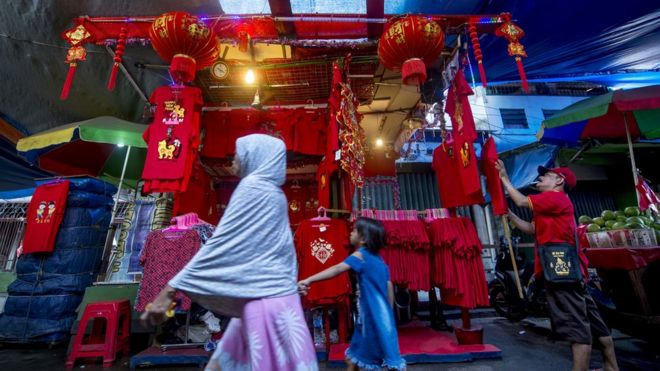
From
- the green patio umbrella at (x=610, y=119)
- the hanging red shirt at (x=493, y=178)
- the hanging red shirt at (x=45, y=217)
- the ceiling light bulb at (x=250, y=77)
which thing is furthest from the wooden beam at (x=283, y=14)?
the green patio umbrella at (x=610, y=119)

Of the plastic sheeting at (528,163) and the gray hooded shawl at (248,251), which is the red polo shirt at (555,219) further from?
the plastic sheeting at (528,163)

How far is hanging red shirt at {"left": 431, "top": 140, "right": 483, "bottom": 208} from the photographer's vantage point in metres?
4.24

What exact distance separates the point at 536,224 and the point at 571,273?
1.81ft

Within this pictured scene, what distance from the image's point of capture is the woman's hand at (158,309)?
128cm

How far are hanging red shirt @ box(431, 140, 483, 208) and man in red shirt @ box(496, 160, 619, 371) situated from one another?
1.12m

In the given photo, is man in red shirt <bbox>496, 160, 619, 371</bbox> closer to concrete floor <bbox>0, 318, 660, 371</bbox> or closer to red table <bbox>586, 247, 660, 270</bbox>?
concrete floor <bbox>0, 318, 660, 371</bbox>

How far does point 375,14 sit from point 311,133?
2467 millimetres

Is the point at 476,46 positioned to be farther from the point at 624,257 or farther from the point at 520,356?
the point at 520,356

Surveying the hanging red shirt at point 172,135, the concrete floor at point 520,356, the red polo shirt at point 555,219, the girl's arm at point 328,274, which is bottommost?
the concrete floor at point 520,356

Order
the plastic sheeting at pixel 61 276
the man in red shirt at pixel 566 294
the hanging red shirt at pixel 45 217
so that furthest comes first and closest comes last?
the hanging red shirt at pixel 45 217 → the plastic sheeting at pixel 61 276 → the man in red shirt at pixel 566 294

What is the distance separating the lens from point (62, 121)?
584 cm

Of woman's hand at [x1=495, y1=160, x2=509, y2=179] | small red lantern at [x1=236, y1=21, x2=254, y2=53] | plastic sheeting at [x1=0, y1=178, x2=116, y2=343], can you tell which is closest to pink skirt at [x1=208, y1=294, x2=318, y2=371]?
woman's hand at [x1=495, y1=160, x2=509, y2=179]

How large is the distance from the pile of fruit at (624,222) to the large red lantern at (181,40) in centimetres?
632

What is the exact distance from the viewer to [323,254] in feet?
12.7
